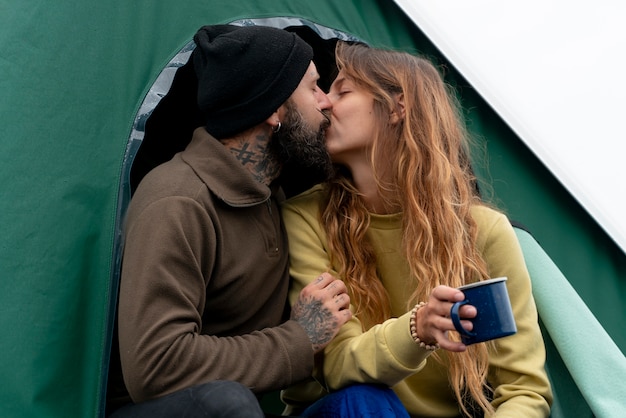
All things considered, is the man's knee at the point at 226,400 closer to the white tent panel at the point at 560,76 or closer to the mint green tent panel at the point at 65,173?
the mint green tent panel at the point at 65,173

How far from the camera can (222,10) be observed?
7.07 ft

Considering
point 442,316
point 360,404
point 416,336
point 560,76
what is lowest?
point 360,404

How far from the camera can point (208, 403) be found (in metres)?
1.49

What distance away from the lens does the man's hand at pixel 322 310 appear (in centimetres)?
180

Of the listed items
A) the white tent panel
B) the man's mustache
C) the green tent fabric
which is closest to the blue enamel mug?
the green tent fabric

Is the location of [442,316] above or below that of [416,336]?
above

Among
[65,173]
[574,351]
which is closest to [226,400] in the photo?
[65,173]

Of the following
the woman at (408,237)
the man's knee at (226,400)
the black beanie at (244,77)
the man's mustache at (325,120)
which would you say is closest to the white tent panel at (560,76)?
the woman at (408,237)

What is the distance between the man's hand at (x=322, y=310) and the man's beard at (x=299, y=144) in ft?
0.92

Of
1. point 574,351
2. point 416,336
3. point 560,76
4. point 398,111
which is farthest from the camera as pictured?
point 560,76

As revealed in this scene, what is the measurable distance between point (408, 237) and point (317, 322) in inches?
12.8

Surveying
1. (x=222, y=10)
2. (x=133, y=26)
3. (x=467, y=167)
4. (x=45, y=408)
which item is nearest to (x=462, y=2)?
(x=467, y=167)

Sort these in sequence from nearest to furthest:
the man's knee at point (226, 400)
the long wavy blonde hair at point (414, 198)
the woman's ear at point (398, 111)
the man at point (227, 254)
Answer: the man's knee at point (226, 400) → the man at point (227, 254) → the long wavy blonde hair at point (414, 198) → the woman's ear at point (398, 111)

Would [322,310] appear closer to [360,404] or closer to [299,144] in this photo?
[360,404]
